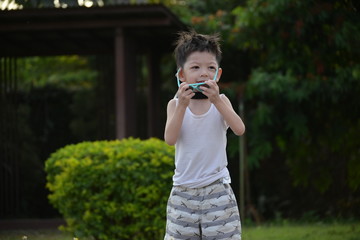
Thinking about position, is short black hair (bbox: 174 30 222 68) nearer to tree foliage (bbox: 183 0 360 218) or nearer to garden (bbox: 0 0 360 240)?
garden (bbox: 0 0 360 240)

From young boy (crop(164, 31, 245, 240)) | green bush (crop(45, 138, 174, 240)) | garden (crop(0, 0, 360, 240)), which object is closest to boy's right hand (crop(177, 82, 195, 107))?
young boy (crop(164, 31, 245, 240))

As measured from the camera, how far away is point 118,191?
19.0 ft

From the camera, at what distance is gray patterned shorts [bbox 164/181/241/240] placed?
10.3 feet

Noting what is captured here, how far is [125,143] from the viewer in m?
6.11

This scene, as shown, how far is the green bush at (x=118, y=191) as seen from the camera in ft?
18.8

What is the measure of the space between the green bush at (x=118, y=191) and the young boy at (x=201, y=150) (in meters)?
2.51

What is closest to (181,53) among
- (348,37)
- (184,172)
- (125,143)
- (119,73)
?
(184,172)

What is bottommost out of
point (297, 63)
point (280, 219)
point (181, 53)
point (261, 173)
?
point (280, 219)

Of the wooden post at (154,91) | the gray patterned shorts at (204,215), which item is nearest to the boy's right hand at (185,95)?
the gray patterned shorts at (204,215)

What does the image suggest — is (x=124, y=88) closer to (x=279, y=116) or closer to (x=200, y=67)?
(x=279, y=116)

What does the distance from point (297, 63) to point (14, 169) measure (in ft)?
14.6

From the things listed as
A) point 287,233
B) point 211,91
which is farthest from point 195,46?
point 287,233

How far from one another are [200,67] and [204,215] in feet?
2.53

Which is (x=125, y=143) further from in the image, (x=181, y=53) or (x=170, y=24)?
(x=181, y=53)
